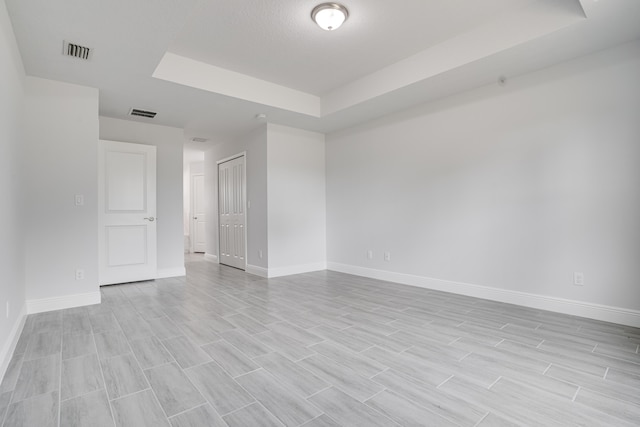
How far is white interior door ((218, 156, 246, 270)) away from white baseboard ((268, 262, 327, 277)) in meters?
0.87

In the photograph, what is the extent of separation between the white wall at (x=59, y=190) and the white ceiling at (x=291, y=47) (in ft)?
0.86

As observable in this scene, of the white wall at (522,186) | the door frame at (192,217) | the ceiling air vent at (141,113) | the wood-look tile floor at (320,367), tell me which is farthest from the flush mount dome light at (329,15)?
the door frame at (192,217)

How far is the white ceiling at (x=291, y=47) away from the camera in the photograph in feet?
8.22

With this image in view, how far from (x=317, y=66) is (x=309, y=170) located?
2.12 m

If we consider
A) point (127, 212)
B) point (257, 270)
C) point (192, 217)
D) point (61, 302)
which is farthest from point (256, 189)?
point (192, 217)

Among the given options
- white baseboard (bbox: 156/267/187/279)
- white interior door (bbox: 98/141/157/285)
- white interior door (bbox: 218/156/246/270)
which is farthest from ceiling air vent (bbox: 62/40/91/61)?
white baseboard (bbox: 156/267/187/279)

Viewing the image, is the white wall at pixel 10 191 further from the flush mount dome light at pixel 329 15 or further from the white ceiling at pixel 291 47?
the flush mount dome light at pixel 329 15

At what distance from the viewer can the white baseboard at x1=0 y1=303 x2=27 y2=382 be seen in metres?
2.00

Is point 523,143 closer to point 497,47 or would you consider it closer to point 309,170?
point 497,47

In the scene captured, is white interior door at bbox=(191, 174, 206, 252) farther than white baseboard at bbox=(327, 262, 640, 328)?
Yes

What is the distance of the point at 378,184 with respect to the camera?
4988mm

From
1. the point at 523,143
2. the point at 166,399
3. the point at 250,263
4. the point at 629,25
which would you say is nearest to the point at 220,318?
the point at 166,399

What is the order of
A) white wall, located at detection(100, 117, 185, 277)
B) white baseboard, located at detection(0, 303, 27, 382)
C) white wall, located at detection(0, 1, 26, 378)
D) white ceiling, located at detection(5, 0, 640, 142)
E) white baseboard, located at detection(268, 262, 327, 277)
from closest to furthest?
1. white baseboard, located at detection(0, 303, 27, 382)
2. white wall, located at detection(0, 1, 26, 378)
3. white ceiling, located at detection(5, 0, 640, 142)
4. white wall, located at detection(100, 117, 185, 277)
5. white baseboard, located at detection(268, 262, 327, 277)

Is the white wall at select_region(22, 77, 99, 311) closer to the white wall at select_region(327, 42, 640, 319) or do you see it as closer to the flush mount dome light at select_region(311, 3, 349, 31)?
the flush mount dome light at select_region(311, 3, 349, 31)
